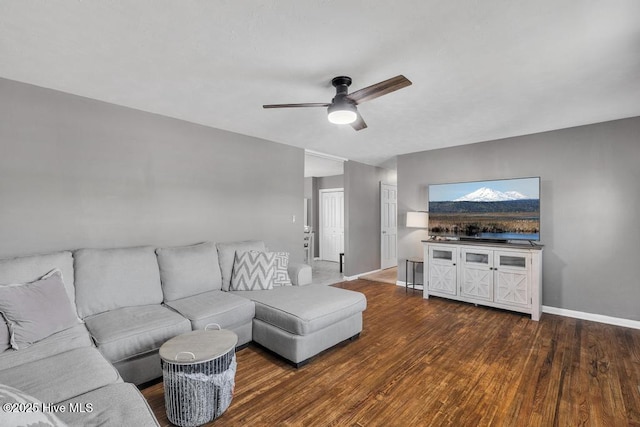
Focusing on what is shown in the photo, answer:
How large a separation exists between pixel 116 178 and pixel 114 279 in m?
1.02

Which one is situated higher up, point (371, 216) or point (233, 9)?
point (233, 9)

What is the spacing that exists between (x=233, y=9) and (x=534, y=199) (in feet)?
13.6

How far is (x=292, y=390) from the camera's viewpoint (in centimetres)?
219

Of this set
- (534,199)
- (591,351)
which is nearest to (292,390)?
(591,351)

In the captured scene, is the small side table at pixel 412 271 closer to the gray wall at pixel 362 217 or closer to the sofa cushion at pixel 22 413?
the gray wall at pixel 362 217

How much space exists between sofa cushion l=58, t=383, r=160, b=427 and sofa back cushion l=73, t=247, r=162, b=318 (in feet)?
4.16

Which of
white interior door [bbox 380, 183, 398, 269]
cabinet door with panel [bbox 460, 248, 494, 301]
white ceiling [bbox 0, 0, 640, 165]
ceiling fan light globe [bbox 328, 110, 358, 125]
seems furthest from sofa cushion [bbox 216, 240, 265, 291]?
white interior door [bbox 380, 183, 398, 269]

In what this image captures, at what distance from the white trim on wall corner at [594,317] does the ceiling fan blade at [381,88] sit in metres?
3.80

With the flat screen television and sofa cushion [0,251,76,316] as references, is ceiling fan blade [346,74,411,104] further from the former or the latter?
the flat screen television

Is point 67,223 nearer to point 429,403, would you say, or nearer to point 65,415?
point 65,415

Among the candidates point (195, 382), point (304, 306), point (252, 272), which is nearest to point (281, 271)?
point (252, 272)

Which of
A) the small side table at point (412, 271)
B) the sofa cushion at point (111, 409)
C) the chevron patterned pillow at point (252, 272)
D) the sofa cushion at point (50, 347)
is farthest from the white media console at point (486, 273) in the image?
the sofa cushion at point (50, 347)

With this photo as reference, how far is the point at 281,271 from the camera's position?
348cm

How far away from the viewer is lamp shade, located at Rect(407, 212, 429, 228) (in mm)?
4844
